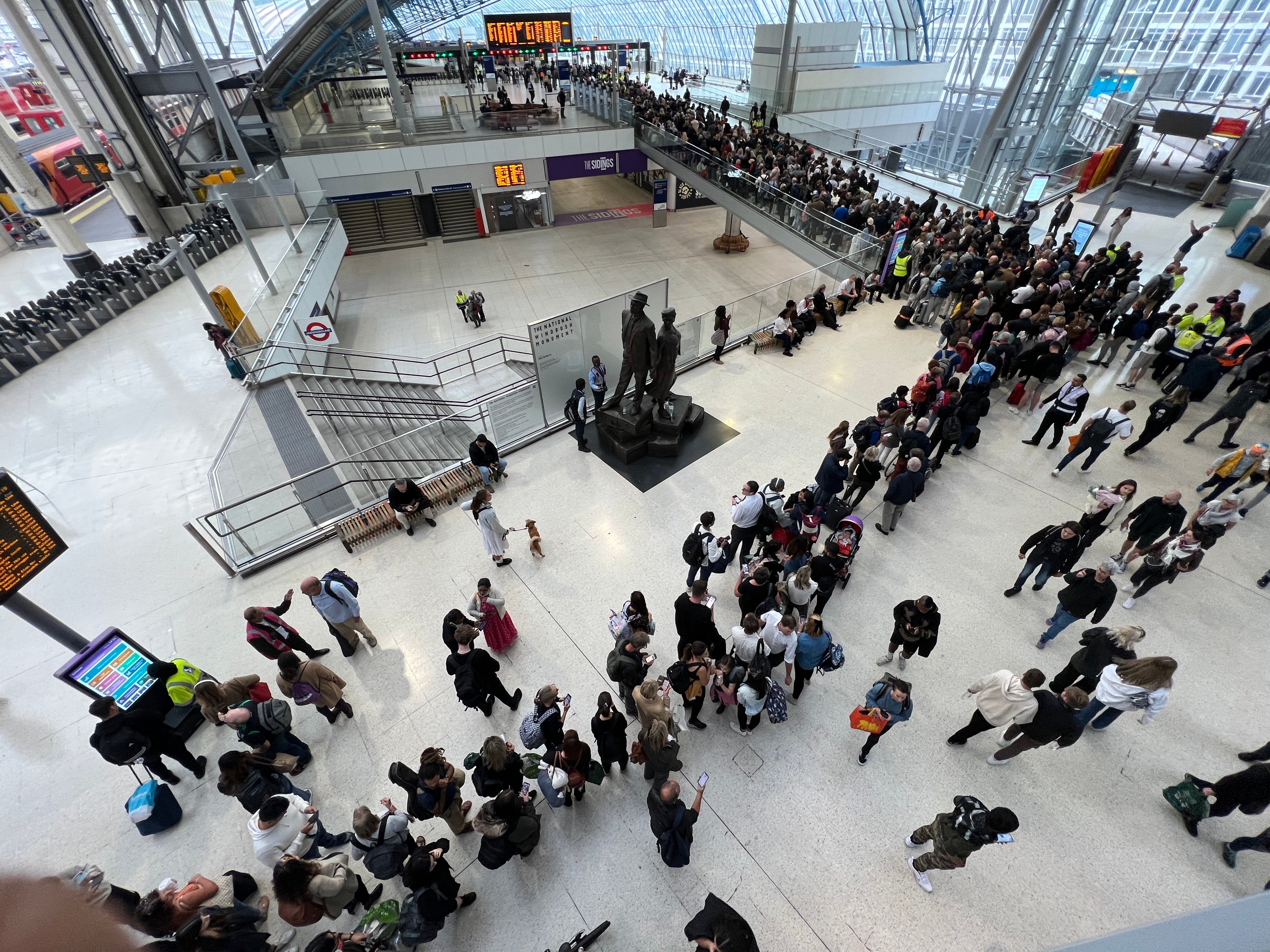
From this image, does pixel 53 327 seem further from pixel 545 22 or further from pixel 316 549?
pixel 545 22

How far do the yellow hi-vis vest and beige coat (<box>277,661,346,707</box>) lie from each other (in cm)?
88

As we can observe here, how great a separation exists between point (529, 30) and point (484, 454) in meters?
25.7

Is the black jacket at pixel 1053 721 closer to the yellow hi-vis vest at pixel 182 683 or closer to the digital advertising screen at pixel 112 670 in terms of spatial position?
the yellow hi-vis vest at pixel 182 683

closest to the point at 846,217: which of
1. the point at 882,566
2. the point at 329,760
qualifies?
the point at 882,566

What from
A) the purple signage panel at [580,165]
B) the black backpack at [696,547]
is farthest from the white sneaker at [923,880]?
the purple signage panel at [580,165]

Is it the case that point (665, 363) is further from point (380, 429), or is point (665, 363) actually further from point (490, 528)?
point (380, 429)

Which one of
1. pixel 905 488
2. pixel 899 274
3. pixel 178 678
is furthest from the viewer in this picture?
pixel 899 274

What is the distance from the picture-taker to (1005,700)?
184 inches

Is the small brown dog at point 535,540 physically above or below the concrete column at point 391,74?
below

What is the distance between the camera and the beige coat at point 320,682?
5102 millimetres

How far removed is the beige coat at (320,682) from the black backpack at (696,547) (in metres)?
3.88

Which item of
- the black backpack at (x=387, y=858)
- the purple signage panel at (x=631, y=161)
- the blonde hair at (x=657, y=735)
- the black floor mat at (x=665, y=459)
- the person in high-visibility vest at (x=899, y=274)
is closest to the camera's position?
the black backpack at (x=387, y=858)

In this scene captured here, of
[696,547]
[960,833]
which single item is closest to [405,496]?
[696,547]

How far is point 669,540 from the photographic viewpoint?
7.79m
